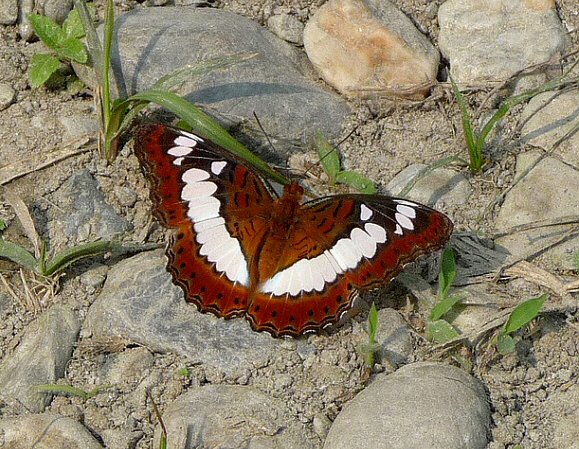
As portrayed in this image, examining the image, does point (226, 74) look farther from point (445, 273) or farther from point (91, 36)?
point (445, 273)

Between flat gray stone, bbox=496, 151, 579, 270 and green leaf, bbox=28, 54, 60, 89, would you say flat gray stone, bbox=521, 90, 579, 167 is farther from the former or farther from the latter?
green leaf, bbox=28, 54, 60, 89

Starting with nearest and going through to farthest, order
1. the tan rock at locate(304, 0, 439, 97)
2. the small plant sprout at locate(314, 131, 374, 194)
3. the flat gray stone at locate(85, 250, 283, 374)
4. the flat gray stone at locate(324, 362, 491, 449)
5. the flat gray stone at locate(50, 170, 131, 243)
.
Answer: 1. the flat gray stone at locate(324, 362, 491, 449)
2. the flat gray stone at locate(85, 250, 283, 374)
3. the flat gray stone at locate(50, 170, 131, 243)
4. the small plant sprout at locate(314, 131, 374, 194)
5. the tan rock at locate(304, 0, 439, 97)

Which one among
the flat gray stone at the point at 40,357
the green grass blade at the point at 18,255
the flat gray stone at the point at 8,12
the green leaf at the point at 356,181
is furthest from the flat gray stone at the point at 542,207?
the flat gray stone at the point at 8,12

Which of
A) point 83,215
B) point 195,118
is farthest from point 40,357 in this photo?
point 195,118

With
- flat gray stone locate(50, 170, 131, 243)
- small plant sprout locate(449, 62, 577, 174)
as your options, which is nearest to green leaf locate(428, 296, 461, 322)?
small plant sprout locate(449, 62, 577, 174)

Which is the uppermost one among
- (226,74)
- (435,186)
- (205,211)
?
(226,74)

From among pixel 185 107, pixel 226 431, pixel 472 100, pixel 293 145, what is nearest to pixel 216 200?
pixel 185 107
